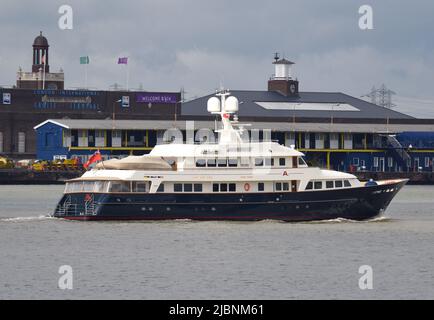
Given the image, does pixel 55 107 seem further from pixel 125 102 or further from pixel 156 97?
pixel 156 97

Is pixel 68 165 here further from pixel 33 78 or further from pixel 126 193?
pixel 126 193

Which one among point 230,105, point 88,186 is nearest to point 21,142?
point 230,105

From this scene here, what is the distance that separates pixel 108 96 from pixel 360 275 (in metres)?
116

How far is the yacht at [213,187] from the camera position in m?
80.6

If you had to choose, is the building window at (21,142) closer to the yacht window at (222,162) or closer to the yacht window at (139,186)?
the yacht window at (139,186)

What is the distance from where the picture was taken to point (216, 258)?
220 ft

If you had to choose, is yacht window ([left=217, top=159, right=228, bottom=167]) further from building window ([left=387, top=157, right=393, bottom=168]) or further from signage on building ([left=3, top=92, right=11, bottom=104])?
signage on building ([left=3, top=92, right=11, bottom=104])

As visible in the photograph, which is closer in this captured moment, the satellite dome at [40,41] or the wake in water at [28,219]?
the wake in water at [28,219]

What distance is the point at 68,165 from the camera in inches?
5915

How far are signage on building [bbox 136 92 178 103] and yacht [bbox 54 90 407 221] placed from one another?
93805 mm

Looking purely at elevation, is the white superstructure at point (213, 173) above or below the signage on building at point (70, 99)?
below

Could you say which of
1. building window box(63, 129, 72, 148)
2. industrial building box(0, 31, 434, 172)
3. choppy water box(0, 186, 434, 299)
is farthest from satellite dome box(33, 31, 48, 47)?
choppy water box(0, 186, 434, 299)

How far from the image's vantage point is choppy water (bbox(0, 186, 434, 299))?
57.2m

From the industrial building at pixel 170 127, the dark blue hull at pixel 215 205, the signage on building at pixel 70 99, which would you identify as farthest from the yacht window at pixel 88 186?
the signage on building at pixel 70 99
